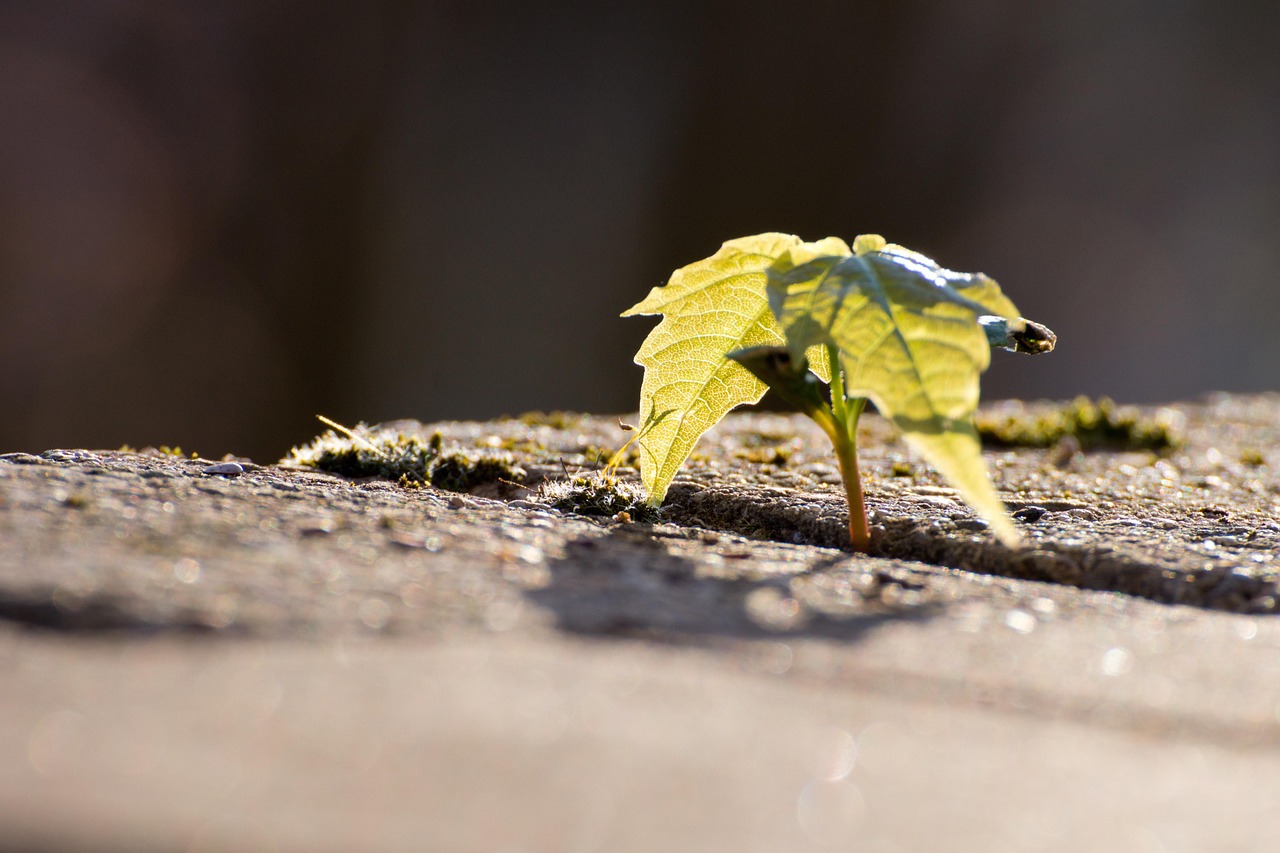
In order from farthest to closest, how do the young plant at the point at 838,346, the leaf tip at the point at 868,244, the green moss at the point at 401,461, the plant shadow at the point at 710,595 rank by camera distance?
the green moss at the point at 401,461 < the leaf tip at the point at 868,244 < the young plant at the point at 838,346 < the plant shadow at the point at 710,595

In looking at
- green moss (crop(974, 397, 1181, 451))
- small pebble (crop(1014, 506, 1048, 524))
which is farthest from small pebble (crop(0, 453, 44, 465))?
green moss (crop(974, 397, 1181, 451))

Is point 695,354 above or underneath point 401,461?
above

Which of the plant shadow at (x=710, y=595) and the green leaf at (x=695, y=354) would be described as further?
the green leaf at (x=695, y=354)

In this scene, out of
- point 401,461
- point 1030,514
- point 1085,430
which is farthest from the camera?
point 1085,430

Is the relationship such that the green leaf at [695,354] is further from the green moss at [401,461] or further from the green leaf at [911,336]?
the green moss at [401,461]

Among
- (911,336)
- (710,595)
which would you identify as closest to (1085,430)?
(911,336)

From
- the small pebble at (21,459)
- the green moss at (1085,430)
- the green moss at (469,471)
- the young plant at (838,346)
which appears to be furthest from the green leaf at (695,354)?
the green moss at (1085,430)

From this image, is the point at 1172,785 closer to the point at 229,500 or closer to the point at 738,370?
the point at 738,370

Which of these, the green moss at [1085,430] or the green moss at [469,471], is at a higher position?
the green moss at [1085,430]

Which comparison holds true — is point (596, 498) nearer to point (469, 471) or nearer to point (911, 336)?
point (469, 471)
